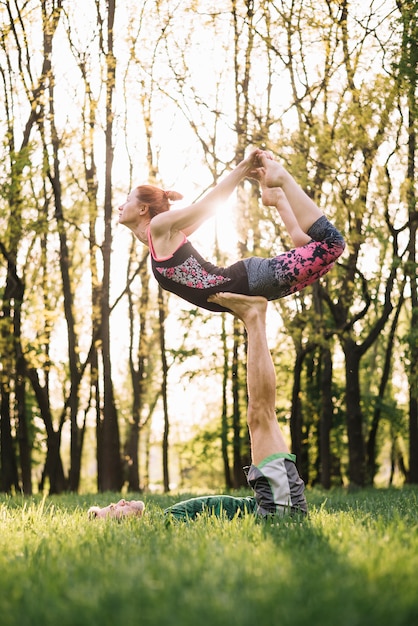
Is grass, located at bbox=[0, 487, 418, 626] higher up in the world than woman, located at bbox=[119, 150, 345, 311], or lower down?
lower down

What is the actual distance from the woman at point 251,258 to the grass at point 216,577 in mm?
1819

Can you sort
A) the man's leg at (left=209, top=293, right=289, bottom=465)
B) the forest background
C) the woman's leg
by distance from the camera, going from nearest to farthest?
the man's leg at (left=209, top=293, right=289, bottom=465) < the woman's leg < the forest background

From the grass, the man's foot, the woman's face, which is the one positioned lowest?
the woman's face

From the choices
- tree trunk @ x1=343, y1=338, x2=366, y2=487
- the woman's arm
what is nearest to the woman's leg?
the woman's arm

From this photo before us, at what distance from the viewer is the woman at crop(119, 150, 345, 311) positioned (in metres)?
5.16

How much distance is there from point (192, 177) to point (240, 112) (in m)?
2.12

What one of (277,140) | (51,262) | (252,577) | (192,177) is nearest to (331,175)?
(277,140)

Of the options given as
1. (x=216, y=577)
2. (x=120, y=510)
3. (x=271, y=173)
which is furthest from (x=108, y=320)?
(x=216, y=577)

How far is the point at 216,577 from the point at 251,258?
10.1ft

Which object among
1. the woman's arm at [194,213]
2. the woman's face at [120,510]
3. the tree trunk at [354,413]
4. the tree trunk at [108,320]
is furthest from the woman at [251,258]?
the tree trunk at [108,320]

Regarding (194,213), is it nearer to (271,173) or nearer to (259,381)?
(271,173)

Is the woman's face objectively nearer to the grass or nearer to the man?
the man

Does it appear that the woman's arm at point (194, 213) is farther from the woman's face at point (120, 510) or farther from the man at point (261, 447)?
the woman's face at point (120, 510)

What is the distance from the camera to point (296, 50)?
49.8 ft
